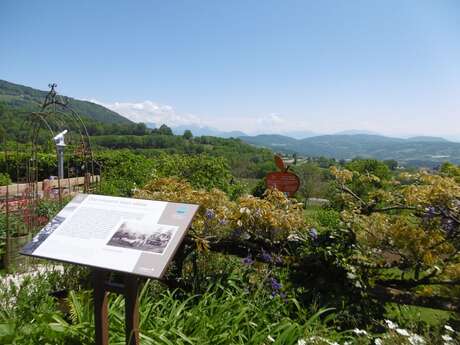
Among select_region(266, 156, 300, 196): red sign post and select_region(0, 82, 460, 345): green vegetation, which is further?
select_region(266, 156, 300, 196): red sign post

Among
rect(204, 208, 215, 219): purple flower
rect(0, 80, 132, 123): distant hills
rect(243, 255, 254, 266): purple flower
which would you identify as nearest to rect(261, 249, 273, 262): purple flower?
rect(243, 255, 254, 266): purple flower

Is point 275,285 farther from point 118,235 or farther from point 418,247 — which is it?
point 118,235

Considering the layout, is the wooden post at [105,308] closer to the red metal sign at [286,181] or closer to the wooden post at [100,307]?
the wooden post at [100,307]

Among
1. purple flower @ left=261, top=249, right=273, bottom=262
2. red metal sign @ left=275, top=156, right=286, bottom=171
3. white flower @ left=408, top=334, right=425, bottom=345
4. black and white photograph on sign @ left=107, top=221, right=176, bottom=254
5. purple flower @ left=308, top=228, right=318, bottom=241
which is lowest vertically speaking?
white flower @ left=408, top=334, right=425, bottom=345

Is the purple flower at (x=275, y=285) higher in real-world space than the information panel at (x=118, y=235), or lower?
lower

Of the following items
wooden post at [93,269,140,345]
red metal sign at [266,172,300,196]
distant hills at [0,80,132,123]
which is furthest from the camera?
distant hills at [0,80,132,123]

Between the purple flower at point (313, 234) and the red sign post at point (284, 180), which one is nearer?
the purple flower at point (313, 234)

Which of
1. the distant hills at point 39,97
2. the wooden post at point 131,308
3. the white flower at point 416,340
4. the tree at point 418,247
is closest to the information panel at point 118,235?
the wooden post at point 131,308

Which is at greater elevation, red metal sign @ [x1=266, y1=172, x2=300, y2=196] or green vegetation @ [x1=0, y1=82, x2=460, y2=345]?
red metal sign @ [x1=266, y1=172, x2=300, y2=196]

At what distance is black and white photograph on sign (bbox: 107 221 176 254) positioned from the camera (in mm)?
1804

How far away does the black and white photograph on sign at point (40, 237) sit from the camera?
6.41ft

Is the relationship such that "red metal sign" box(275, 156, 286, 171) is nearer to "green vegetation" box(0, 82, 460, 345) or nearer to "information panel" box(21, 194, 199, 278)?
"green vegetation" box(0, 82, 460, 345)

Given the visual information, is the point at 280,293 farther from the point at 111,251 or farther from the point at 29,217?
the point at 29,217

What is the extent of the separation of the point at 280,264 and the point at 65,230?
186 centimetres
